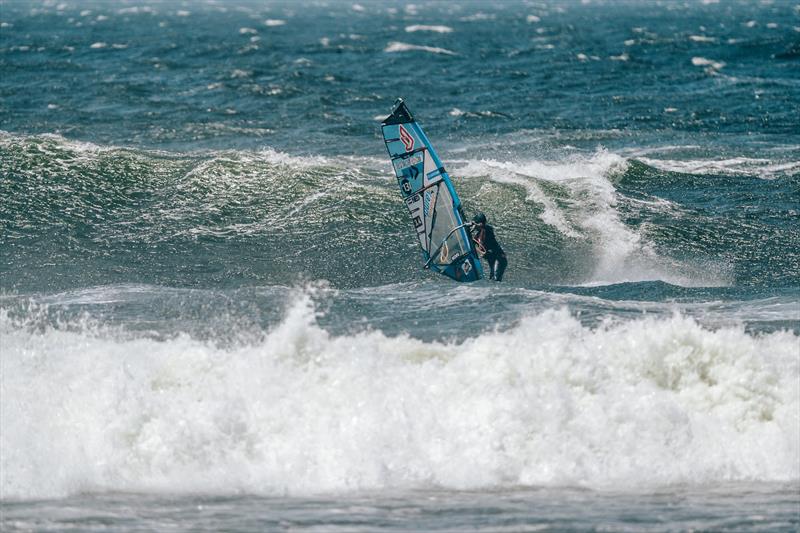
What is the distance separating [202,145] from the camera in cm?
2386

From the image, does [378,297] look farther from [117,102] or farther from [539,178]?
[117,102]

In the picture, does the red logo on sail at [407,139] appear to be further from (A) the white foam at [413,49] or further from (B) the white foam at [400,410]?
(A) the white foam at [413,49]

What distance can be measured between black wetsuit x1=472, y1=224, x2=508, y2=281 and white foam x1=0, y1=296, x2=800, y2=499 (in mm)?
Result: 3777

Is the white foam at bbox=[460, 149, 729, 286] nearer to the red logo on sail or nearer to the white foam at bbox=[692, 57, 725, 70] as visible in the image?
the red logo on sail

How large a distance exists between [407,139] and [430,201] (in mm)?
909

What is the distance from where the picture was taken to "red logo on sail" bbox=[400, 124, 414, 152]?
14.3 meters

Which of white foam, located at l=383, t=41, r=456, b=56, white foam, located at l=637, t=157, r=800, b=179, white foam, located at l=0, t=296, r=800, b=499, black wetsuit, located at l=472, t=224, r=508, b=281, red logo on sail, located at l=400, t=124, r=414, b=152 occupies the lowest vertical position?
white foam, located at l=0, t=296, r=800, b=499

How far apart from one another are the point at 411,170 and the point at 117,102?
60.1 ft

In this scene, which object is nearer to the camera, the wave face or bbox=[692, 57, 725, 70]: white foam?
the wave face

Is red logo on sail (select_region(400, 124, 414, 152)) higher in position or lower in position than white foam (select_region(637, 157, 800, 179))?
lower

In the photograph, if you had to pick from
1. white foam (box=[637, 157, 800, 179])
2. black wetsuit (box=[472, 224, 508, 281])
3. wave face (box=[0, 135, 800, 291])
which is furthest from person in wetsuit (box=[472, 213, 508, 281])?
white foam (box=[637, 157, 800, 179])

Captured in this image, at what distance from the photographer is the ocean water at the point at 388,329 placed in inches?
322

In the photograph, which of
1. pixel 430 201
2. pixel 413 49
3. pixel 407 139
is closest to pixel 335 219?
pixel 430 201

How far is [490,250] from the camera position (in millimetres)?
14016
